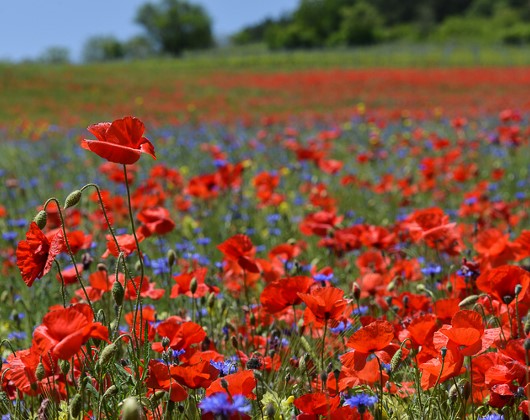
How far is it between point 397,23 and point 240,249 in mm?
75491

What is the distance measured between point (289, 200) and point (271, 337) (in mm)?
3193

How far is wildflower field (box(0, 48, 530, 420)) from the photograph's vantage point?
3.91 ft

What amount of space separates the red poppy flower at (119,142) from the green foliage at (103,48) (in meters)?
75.3

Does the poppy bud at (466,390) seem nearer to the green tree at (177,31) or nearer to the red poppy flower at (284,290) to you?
the red poppy flower at (284,290)

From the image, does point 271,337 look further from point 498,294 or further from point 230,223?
point 230,223

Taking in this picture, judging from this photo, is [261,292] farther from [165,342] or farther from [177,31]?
[177,31]

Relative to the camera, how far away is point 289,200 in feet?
16.3

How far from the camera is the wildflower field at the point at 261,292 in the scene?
119cm

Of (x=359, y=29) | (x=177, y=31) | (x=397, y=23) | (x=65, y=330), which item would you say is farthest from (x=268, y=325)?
(x=397, y=23)

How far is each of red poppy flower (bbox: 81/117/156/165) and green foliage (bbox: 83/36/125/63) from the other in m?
75.3

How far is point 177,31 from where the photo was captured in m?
62.0

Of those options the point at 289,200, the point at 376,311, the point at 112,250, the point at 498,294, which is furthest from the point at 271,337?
the point at 289,200

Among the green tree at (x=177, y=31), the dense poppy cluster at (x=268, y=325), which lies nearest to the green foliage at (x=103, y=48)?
the green tree at (x=177, y=31)

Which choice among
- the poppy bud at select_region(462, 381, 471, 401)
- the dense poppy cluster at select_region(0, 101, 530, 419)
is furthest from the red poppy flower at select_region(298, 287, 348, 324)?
the poppy bud at select_region(462, 381, 471, 401)
